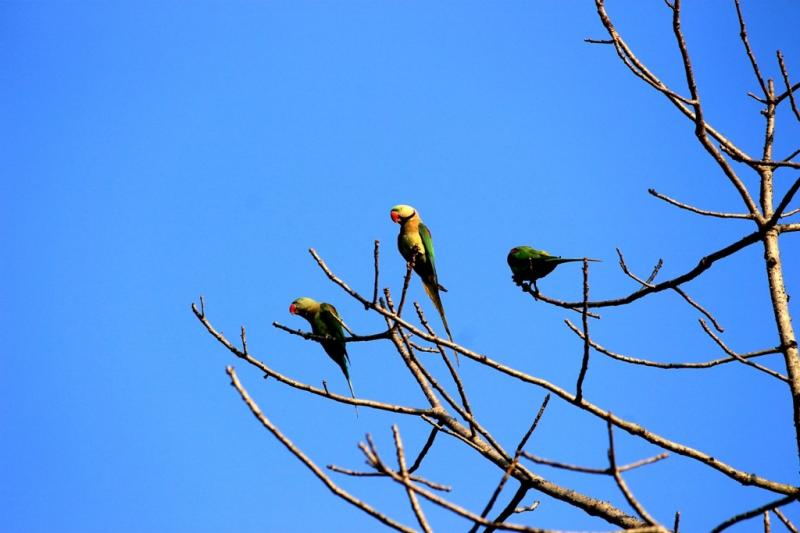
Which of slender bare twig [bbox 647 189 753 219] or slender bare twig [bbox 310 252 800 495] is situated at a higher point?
slender bare twig [bbox 647 189 753 219]

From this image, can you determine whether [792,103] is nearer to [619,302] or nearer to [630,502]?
[619,302]

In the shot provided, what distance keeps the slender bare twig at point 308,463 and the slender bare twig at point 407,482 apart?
0.32 ft

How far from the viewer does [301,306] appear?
728cm

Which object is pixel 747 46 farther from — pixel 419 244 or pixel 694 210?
pixel 419 244

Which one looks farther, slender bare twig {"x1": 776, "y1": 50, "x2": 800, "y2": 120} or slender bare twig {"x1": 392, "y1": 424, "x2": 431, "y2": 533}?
slender bare twig {"x1": 776, "y1": 50, "x2": 800, "y2": 120}

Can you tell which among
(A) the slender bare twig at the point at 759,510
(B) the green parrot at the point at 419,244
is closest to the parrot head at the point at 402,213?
(B) the green parrot at the point at 419,244

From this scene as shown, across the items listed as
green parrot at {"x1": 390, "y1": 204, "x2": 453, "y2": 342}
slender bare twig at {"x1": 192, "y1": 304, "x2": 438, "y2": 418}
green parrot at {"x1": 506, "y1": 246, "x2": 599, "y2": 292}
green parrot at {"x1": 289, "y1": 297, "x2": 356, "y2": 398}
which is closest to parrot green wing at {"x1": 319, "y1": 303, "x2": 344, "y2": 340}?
green parrot at {"x1": 289, "y1": 297, "x2": 356, "y2": 398}

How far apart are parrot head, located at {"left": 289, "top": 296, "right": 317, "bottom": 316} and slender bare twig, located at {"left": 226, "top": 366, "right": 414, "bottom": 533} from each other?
16.0 feet

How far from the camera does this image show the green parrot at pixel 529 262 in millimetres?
5371

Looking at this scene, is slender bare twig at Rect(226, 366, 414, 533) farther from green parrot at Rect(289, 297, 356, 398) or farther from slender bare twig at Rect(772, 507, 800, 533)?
green parrot at Rect(289, 297, 356, 398)

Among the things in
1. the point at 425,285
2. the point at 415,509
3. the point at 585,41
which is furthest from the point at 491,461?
the point at 425,285

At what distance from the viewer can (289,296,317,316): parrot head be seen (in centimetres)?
719

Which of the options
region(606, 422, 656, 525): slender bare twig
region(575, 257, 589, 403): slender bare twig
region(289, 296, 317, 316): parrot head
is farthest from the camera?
region(289, 296, 317, 316): parrot head

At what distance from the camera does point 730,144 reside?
355 cm
